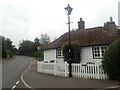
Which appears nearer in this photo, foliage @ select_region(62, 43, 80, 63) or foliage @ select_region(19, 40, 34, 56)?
foliage @ select_region(62, 43, 80, 63)

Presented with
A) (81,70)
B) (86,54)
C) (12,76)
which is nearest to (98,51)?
(86,54)

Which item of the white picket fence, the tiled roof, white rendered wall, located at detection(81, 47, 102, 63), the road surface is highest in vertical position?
the tiled roof

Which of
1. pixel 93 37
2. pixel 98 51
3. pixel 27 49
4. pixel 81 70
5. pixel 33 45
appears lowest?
pixel 81 70

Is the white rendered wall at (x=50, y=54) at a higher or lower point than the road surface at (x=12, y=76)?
higher

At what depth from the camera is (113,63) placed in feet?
52.4

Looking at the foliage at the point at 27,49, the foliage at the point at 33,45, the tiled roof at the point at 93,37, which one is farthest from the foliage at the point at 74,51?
the foliage at the point at 27,49

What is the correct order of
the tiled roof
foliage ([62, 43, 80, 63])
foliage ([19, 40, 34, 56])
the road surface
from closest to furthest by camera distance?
the road surface, the tiled roof, foliage ([62, 43, 80, 63]), foliage ([19, 40, 34, 56])

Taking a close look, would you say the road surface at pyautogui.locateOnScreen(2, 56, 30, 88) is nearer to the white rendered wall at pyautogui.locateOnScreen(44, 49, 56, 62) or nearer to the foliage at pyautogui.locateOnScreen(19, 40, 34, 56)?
the white rendered wall at pyautogui.locateOnScreen(44, 49, 56, 62)

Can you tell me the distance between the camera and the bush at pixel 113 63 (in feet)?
51.9

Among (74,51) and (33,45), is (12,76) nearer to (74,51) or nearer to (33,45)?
(74,51)

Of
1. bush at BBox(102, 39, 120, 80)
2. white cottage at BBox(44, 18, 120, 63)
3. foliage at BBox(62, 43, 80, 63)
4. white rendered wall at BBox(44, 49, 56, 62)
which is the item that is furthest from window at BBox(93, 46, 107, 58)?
bush at BBox(102, 39, 120, 80)

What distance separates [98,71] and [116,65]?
1599 millimetres

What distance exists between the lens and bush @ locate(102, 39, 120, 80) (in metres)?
15.8

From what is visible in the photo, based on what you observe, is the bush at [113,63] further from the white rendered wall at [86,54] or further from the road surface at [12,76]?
the white rendered wall at [86,54]
